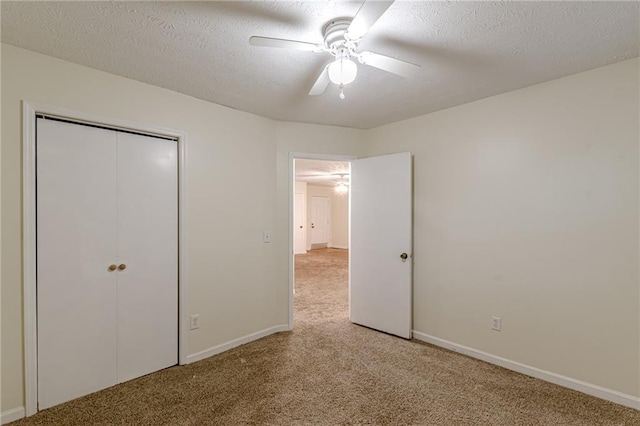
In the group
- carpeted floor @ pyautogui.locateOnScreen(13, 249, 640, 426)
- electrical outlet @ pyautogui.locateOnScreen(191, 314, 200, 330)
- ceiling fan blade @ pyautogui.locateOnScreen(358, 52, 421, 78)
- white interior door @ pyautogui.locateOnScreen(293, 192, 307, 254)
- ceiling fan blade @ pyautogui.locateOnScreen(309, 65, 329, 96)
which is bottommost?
carpeted floor @ pyautogui.locateOnScreen(13, 249, 640, 426)

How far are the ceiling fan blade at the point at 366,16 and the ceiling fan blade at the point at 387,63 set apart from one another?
20 cm

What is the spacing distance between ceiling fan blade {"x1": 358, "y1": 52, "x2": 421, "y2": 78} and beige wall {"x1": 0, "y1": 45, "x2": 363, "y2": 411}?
1755 millimetres

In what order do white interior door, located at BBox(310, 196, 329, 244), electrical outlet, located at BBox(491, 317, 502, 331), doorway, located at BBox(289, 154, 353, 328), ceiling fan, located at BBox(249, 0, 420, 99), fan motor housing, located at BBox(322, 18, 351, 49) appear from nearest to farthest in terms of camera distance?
ceiling fan, located at BBox(249, 0, 420, 99)
fan motor housing, located at BBox(322, 18, 351, 49)
electrical outlet, located at BBox(491, 317, 502, 331)
doorway, located at BBox(289, 154, 353, 328)
white interior door, located at BBox(310, 196, 329, 244)

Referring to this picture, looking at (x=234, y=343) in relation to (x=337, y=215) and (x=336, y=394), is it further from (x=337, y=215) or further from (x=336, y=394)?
(x=337, y=215)

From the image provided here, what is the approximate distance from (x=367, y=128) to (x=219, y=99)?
5.87 feet

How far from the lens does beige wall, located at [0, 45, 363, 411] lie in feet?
6.48

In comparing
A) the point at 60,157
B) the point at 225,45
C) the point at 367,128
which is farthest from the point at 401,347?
the point at 60,157

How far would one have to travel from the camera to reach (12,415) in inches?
77.7

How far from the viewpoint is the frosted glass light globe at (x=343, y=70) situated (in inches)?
65.2

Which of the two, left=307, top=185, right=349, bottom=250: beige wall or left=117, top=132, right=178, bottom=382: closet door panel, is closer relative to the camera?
left=117, top=132, right=178, bottom=382: closet door panel

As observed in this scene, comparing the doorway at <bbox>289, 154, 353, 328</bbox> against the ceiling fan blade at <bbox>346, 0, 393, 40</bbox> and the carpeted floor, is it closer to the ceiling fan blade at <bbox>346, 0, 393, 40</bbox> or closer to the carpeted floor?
the carpeted floor

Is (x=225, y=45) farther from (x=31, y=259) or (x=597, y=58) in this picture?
(x=597, y=58)

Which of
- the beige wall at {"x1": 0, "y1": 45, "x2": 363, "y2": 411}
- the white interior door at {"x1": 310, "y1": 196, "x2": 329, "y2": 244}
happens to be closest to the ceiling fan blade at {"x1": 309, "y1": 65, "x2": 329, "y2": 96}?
the beige wall at {"x1": 0, "y1": 45, "x2": 363, "y2": 411}

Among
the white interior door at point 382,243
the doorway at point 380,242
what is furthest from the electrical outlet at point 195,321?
the white interior door at point 382,243
